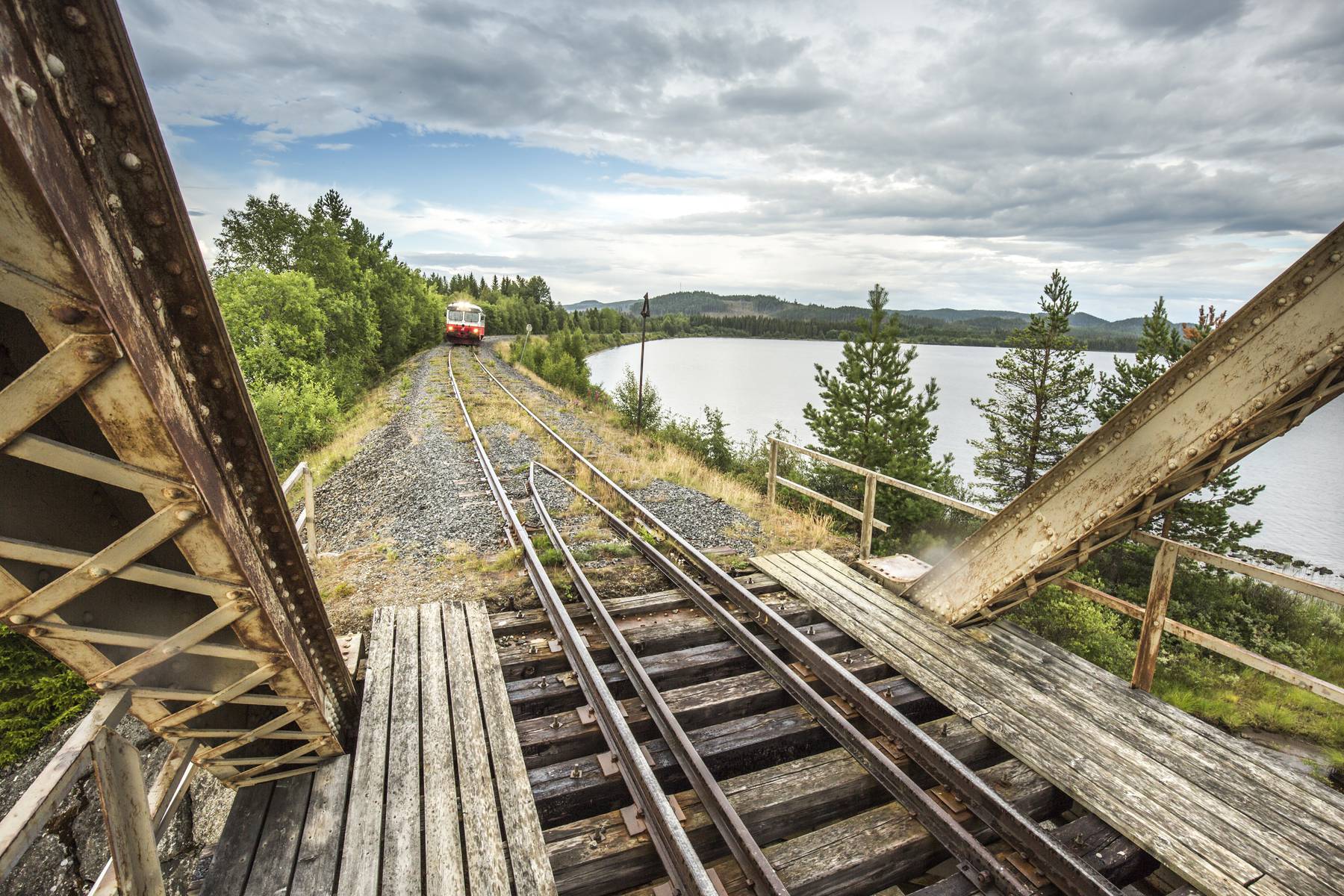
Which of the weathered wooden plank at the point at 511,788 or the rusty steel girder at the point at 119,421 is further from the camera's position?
the weathered wooden plank at the point at 511,788

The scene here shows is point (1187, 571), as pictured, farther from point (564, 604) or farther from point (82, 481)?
point (82, 481)

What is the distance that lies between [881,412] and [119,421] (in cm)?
1800

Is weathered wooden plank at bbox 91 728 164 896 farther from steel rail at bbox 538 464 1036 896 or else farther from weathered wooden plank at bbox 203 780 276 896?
steel rail at bbox 538 464 1036 896

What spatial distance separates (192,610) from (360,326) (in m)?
34.5

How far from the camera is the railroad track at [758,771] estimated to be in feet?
8.88

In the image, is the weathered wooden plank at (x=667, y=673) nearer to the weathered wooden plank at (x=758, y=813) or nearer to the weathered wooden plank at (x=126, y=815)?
the weathered wooden plank at (x=758, y=813)

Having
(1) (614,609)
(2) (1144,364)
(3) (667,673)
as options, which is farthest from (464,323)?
(3) (667,673)

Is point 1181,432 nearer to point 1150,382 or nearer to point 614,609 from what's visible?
point 614,609

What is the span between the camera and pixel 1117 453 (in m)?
3.65

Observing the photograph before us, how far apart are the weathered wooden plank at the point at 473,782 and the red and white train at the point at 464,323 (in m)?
40.3

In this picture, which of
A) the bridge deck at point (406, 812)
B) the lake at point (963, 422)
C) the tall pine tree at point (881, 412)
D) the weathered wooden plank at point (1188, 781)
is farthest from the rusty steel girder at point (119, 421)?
the tall pine tree at point (881, 412)

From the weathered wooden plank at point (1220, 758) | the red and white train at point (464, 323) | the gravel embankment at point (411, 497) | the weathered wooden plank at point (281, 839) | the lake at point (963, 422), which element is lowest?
the lake at point (963, 422)

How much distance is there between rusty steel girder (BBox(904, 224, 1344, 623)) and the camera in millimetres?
2795

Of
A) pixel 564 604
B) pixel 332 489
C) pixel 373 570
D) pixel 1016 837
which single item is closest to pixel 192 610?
pixel 564 604
